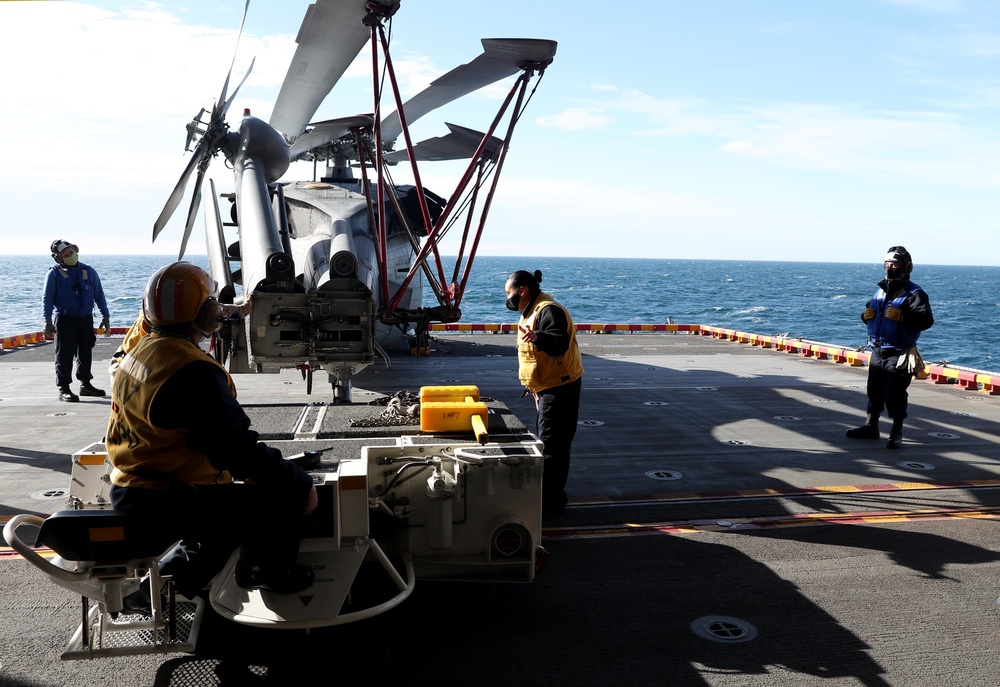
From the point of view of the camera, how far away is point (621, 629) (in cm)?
465

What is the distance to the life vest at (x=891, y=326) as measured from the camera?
9030 millimetres

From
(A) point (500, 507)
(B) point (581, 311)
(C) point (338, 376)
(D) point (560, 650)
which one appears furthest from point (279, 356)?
(B) point (581, 311)

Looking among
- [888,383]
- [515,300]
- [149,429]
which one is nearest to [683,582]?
[515,300]

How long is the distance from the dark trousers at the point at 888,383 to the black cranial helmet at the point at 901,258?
3.28 feet

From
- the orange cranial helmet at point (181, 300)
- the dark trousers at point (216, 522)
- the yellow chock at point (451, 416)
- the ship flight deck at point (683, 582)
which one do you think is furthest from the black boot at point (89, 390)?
the orange cranial helmet at point (181, 300)

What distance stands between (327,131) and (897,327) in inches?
373

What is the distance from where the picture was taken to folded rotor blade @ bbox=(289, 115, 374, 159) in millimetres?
11742

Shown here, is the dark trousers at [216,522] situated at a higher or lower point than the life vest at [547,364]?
lower

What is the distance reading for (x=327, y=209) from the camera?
13.2 m

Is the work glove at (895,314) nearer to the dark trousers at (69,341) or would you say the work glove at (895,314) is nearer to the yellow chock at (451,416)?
the yellow chock at (451,416)

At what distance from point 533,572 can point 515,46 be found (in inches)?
295

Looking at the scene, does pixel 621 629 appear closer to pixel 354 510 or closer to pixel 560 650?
pixel 560 650

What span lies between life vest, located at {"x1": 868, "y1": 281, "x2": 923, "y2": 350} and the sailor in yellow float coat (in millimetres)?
4779

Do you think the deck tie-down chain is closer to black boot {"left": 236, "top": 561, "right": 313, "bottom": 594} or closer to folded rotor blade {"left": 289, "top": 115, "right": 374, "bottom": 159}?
black boot {"left": 236, "top": 561, "right": 313, "bottom": 594}
